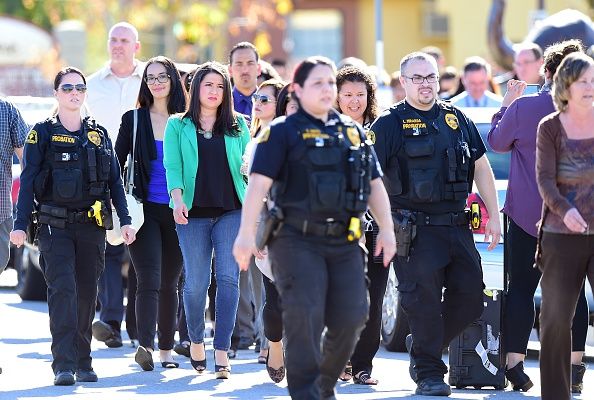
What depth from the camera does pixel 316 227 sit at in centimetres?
866

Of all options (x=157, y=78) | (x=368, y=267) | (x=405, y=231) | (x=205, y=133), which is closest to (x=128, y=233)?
(x=205, y=133)

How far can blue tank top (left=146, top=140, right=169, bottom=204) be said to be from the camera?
1175 cm

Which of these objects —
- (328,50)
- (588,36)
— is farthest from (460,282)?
(328,50)

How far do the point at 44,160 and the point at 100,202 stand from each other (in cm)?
44

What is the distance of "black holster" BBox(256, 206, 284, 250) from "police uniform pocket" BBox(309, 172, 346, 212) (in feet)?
0.65

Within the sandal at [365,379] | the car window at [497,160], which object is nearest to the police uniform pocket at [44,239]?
the sandal at [365,379]

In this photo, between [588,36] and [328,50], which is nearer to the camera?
[588,36]

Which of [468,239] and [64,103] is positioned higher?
[64,103]

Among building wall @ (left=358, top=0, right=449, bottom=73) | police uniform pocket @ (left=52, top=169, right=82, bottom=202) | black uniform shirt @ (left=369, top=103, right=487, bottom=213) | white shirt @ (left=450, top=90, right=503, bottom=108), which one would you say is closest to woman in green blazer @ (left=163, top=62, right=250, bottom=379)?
police uniform pocket @ (left=52, top=169, right=82, bottom=202)

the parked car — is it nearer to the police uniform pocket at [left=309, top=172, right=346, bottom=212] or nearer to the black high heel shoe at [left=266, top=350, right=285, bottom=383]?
the black high heel shoe at [left=266, top=350, right=285, bottom=383]

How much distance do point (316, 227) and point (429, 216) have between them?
178cm

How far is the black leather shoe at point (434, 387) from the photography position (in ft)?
33.7

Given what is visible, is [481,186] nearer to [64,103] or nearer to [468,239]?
[468,239]

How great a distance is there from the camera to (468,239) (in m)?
10.4
